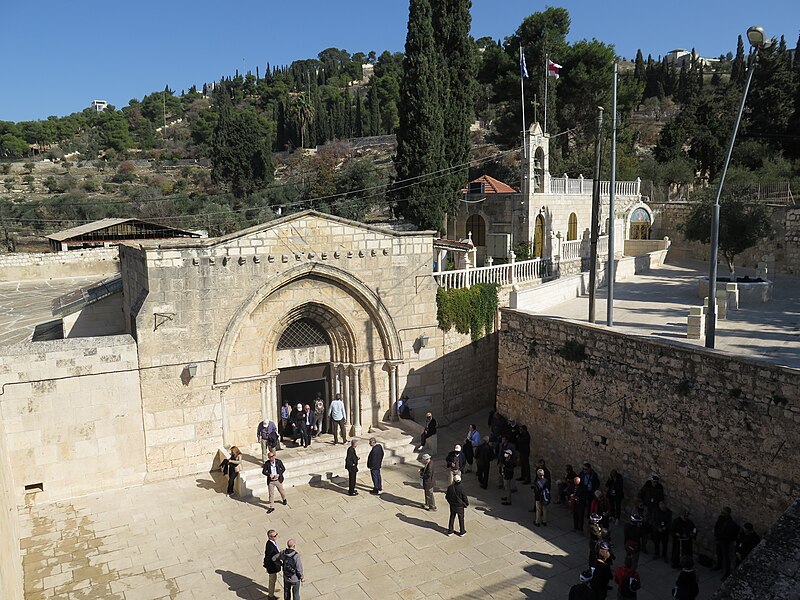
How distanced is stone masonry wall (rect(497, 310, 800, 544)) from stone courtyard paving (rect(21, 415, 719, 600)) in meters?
1.41

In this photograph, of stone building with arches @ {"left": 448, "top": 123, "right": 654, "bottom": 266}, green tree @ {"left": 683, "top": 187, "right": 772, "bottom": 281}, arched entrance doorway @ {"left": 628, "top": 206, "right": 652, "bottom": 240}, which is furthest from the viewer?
arched entrance doorway @ {"left": 628, "top": 206, "right": 652, "bottom": 240}

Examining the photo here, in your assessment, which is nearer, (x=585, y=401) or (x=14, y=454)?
(x=14, y=454)

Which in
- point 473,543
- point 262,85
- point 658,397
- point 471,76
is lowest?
point 473,543

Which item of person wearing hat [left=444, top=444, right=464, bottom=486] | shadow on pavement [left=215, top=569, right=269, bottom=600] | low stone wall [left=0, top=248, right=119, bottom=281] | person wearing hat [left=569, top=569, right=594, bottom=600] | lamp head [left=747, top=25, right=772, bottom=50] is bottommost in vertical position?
shadow on pavement [left=215, top=569, right=269, bottom=600]

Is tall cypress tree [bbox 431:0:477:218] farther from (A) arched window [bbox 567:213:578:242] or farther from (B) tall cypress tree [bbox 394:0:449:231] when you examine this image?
(A) arched window [bbox 567:213:578:242]

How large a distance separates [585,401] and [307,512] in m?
6.18

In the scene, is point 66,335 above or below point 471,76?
below

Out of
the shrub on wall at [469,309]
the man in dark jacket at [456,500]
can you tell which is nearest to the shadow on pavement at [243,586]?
the man in dark jacket at [456,500]

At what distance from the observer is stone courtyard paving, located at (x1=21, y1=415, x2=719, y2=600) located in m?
9.65

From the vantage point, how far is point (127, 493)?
41.9 feet

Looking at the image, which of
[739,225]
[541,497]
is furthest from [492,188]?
[541,497]

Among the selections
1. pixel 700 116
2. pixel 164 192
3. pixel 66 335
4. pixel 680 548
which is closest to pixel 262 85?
pixel 164 192

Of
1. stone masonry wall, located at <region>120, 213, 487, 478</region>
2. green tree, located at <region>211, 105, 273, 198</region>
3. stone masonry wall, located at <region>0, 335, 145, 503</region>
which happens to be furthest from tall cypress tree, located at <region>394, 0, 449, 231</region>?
green tree, located at <region>211, 105, 273, 198</region>

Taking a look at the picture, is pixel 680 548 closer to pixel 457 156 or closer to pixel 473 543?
pixel 473 543
